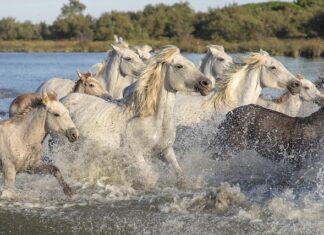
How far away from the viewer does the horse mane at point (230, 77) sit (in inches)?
376

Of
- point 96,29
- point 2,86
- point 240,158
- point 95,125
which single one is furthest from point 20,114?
point 96,29

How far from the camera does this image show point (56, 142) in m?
8.59

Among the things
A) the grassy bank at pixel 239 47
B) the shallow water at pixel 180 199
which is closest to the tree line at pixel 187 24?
the grassy bank at pixel 239 47

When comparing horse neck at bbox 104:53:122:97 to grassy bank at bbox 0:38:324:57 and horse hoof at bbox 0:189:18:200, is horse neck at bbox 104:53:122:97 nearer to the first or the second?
horse hoof at bbox 0:189:18:200

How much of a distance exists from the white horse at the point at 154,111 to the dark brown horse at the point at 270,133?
97 centimetres

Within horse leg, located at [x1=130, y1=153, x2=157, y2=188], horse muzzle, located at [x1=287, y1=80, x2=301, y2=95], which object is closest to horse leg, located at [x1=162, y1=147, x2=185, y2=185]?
horse leg, located at [x1=130, y1=153, x2=157, y2=188]

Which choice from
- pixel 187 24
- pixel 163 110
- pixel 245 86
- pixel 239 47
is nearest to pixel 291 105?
pixel 245 86

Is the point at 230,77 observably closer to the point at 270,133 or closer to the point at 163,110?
the point at 270,133

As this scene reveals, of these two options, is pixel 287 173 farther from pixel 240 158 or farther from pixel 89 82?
pixel 89 82

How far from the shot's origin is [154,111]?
771cm

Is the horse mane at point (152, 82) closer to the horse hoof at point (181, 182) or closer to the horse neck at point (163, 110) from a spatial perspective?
the horse neck at point (163, 110)

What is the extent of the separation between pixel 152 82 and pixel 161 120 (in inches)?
16.2

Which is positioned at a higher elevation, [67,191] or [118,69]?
[118,69]

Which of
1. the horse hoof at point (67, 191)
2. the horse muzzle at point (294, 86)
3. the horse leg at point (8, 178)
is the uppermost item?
the horse muzzle at point (294, 86)
